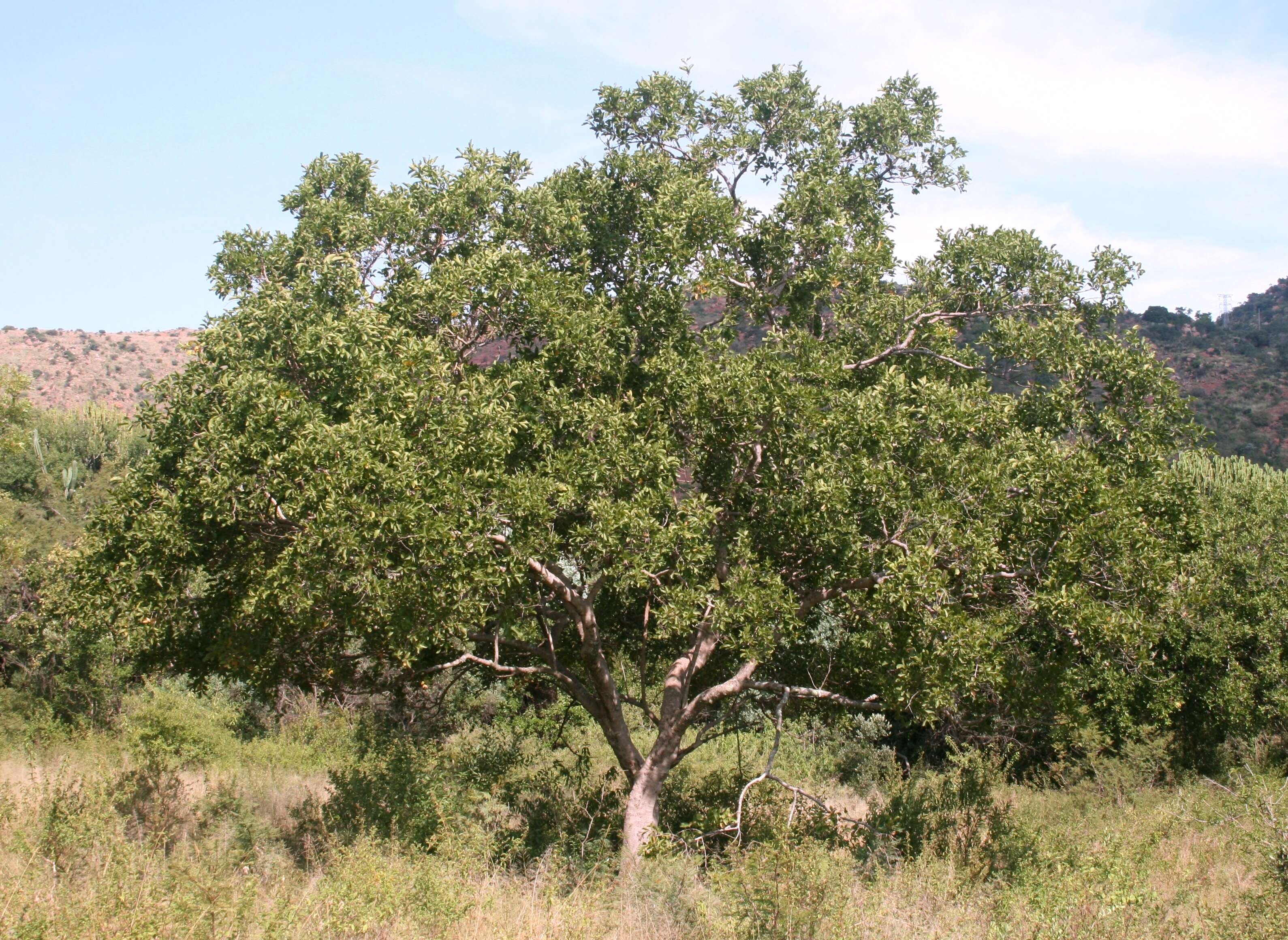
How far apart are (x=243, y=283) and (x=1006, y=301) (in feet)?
29.3

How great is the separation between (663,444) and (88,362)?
67.6 meters

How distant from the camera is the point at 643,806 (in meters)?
11.9

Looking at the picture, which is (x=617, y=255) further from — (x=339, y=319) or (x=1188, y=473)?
(x=1188, y=473)

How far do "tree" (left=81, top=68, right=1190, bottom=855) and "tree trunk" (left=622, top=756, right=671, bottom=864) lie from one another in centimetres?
4

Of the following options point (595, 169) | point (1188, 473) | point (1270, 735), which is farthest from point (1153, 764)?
point (595, 169)

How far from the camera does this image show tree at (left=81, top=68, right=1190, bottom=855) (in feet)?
30.5

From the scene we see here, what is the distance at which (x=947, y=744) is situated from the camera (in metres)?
20.5

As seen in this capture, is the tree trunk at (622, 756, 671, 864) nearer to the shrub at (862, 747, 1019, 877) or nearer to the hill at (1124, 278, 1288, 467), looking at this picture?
the shrub at (862, 747, 1019, 877)

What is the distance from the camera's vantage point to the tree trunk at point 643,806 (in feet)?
38.0

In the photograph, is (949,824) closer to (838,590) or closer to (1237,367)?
(838,590)

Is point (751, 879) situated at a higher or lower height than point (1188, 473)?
lower

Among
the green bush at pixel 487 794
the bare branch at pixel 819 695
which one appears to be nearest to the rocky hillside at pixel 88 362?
the green bush at pixel 487 794

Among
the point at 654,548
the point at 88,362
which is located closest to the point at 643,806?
the point at 654,548

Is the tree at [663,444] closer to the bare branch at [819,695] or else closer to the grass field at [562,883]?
the bare branch at [819,695]
